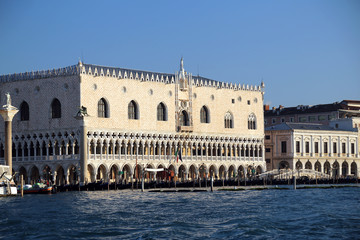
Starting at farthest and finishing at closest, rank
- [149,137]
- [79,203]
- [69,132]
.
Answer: [149,137] < [69,132] < [79,203]

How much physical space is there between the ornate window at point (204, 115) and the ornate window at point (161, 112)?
4.74 metres

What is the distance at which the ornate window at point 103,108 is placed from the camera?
2955 inches

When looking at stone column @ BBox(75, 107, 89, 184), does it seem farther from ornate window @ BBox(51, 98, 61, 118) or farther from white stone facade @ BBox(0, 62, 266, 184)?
ornate window @ BBox(51, 98, 61, 118)

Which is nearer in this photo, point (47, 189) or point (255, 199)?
point (255, 199)

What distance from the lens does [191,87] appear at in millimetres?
82750

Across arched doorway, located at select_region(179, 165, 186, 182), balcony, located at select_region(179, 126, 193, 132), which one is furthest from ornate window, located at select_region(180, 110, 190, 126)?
arched doorway, located at select_region(179, 165, 186, 182)

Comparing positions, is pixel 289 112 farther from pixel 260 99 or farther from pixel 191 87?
pixel 191 87

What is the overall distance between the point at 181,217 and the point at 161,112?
3954 centimetres

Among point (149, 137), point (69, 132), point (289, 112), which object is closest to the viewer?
point (69, 132)

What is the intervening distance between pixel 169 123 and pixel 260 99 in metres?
13.4

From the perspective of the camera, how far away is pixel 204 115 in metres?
84.6

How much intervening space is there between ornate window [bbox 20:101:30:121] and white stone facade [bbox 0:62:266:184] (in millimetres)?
89

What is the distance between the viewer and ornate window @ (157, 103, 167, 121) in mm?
80438

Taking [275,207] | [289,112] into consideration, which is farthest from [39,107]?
[289,112]
